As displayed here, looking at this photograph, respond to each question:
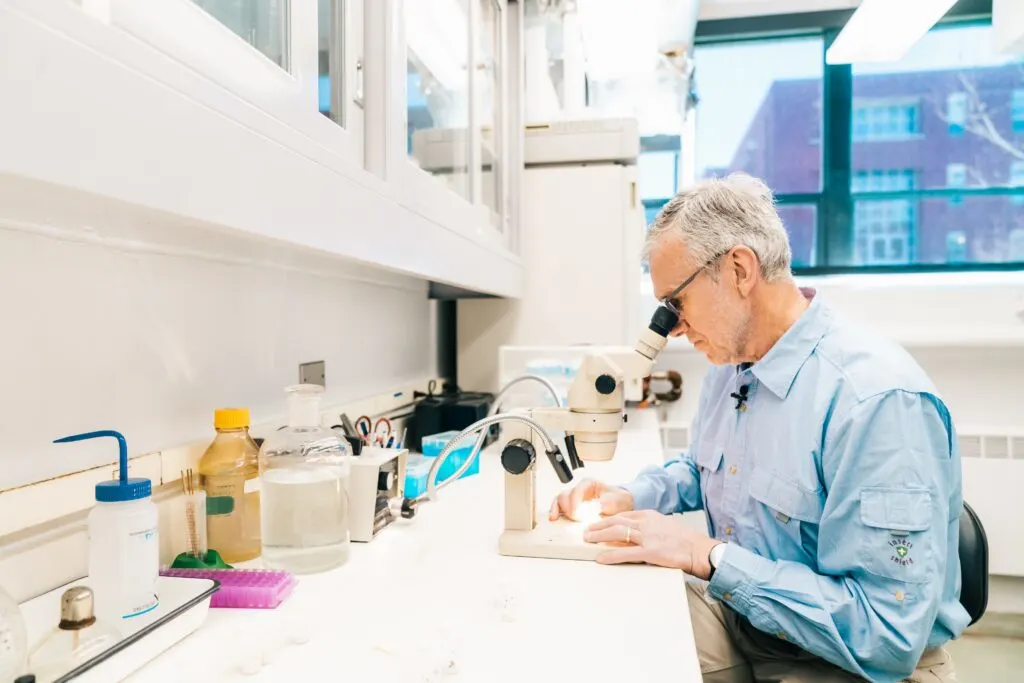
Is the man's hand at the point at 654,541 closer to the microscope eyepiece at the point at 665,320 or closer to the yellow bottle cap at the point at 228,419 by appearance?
the microscope eyepiece at the point at 665,320

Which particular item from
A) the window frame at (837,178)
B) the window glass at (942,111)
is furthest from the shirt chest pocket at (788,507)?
the window glass at (942,111)

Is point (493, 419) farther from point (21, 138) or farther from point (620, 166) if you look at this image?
point (620, 166)

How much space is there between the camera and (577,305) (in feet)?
8.13

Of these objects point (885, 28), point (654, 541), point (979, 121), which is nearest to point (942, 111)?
point (979, 121)

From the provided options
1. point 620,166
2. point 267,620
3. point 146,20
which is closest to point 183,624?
point 267,620

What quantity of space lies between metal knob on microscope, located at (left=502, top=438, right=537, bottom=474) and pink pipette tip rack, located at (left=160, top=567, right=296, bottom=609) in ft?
1.30

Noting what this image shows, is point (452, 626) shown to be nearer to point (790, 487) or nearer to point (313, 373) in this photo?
point (790, 487)

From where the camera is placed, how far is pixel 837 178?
341cm

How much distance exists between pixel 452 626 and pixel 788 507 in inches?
25.8

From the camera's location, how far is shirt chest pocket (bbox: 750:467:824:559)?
1131 millimetres

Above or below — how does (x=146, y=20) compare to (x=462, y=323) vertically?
above

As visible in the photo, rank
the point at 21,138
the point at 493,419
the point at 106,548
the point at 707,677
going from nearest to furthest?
the point at 21,138
the point at 106,548
the point at 493,419
the point at 707,677

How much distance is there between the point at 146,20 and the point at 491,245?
1307 millimetres

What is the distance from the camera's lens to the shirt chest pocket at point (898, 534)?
985 millimetres
